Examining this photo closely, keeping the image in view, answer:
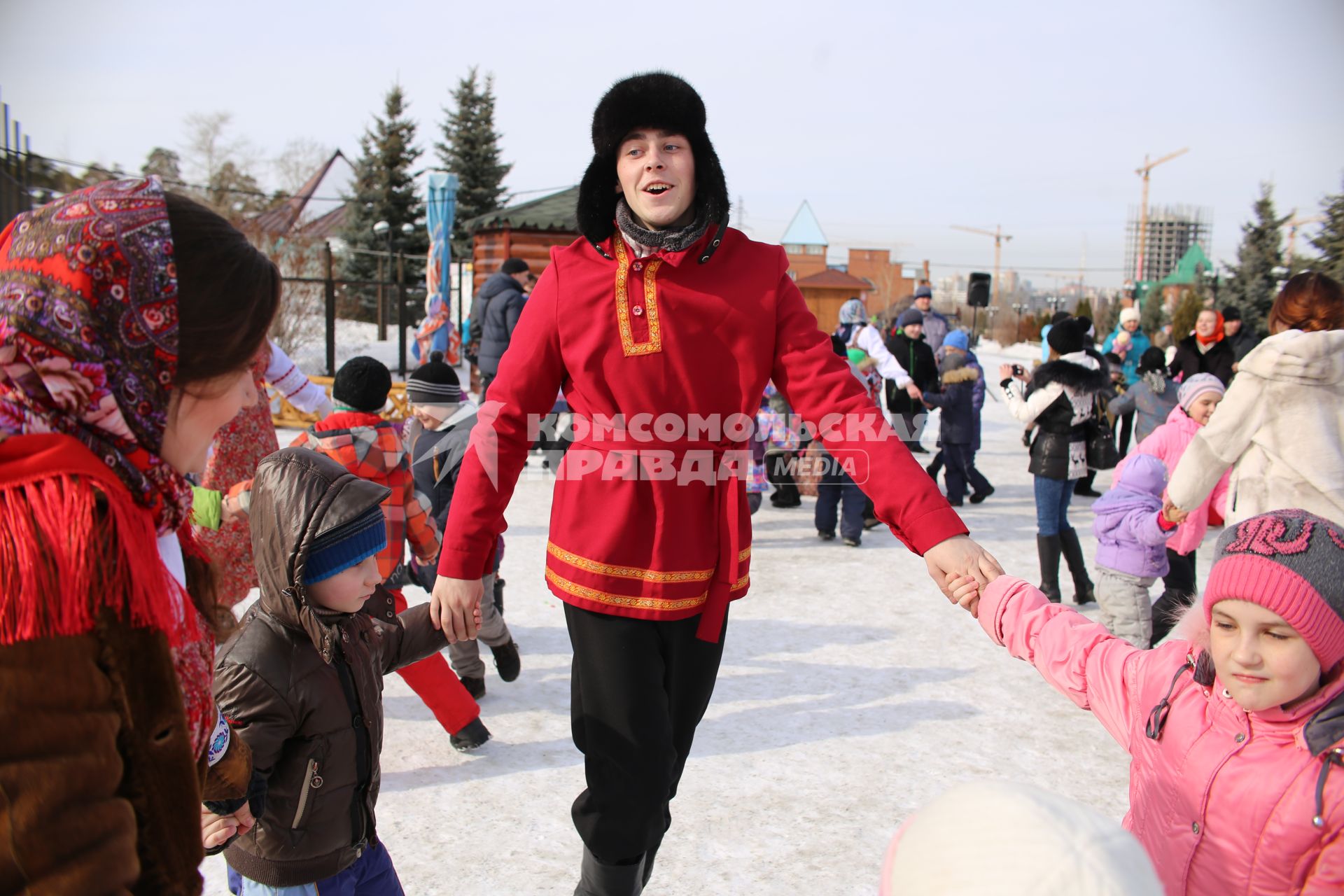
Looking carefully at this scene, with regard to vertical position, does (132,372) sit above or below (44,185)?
below

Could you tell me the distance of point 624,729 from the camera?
2.13 metres

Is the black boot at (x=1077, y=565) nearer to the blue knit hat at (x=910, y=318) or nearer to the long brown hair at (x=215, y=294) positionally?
the blue knit hat at (x=910, y=318)

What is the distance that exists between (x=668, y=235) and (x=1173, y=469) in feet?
11.1

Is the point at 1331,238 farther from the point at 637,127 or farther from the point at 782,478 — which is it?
the point at 637,127

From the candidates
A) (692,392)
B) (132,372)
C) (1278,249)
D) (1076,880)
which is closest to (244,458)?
(692,392)

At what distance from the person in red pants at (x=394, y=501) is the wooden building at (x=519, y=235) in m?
14.2

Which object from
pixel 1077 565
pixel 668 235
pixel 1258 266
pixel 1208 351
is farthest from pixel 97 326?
pixel 1258 266

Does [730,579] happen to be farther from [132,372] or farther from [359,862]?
[132,372]

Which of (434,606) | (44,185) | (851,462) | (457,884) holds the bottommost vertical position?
(457,884)

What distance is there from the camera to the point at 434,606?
2.27m

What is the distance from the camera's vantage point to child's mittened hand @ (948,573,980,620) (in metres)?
2.02

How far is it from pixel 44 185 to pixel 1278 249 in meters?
23.3

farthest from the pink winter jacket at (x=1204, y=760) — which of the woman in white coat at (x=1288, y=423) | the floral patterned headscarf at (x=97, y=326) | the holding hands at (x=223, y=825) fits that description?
the woman in white coat at (x=1288, y=423)

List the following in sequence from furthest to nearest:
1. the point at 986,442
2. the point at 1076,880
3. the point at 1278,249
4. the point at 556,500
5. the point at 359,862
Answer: the point at 1278,249
the point at 986,442
the point at 556,500
the point at 359,862
the point at 1076,880
